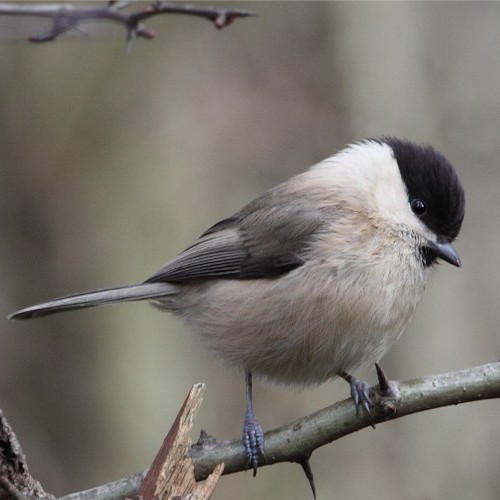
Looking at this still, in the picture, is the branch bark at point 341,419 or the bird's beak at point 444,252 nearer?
the branch bark at point 341,419

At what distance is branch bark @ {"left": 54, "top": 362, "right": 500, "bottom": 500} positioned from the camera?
109 inches

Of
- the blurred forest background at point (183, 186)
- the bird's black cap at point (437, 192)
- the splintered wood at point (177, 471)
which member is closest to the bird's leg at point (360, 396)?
the splintered wood at point (177, 471)

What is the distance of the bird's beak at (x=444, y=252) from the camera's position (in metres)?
3.66

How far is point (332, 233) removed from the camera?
3660 millimetres

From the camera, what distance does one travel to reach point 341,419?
2.95 m

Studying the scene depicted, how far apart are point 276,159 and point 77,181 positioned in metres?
1.35

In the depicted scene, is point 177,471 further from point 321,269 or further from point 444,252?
point 444,252

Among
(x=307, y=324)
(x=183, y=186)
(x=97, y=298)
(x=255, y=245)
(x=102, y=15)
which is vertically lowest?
(x=307, y=324)

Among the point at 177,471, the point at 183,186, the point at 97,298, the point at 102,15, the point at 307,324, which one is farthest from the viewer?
the point at 183,186

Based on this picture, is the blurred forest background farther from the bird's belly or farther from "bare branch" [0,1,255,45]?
"bare branch" [0,1,255,45]

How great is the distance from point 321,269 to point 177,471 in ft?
4.32

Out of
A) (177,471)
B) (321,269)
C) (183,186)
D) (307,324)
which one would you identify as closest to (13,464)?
(177,471)

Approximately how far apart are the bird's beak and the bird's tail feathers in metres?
1.28

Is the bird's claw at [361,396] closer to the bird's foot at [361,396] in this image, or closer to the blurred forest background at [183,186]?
the bird's foot at [361,396]
